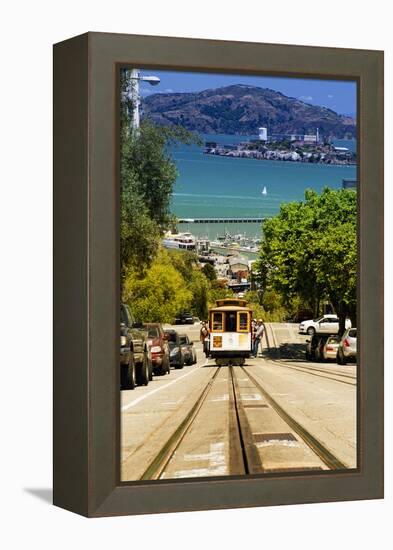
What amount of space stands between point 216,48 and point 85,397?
11.1ft

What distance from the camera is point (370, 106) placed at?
48.6ft

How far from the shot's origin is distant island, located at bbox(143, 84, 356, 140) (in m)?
14.1

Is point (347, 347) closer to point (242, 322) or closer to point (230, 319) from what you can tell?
point (242, 322)

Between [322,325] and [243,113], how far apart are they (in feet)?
6.97

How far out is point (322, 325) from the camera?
14.7 meters

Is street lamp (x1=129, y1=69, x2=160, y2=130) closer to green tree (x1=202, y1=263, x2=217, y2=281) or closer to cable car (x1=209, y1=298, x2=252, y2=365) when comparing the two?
green tree (x1=202, y1=263, x2=217, y2=281)

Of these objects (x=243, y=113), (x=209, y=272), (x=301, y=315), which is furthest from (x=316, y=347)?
(x=243, y=113)

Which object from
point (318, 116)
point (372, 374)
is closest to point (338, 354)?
point (372, 374)

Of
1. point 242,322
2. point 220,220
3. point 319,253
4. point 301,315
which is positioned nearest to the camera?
point 220,220

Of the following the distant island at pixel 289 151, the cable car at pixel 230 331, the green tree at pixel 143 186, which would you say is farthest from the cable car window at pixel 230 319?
the distant island at pixel 289 151

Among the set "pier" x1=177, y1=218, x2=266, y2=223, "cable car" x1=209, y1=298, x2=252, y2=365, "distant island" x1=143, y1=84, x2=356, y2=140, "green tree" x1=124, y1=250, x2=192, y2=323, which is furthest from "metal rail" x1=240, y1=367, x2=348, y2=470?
"distant island" x1=143, y1=84, x2=356, y2=140

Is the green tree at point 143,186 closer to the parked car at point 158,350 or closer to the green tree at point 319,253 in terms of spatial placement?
the parked car at point 158,350

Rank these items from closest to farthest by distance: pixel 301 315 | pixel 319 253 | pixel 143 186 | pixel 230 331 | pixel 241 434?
pixel 143 186 < pixel 241 434 < pixel 230 331 < pixel 301 315 < pixel 319 253

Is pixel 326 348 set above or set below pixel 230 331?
below
